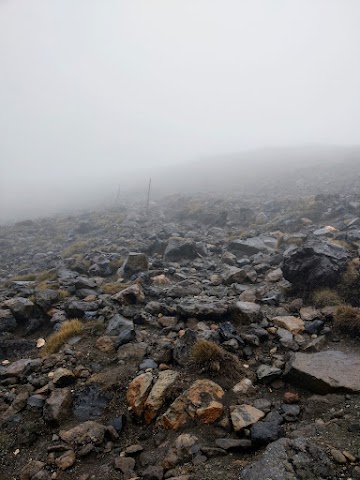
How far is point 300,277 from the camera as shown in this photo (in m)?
9.30

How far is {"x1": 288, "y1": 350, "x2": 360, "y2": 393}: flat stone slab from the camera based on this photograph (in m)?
5.42

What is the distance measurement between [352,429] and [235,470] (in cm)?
176

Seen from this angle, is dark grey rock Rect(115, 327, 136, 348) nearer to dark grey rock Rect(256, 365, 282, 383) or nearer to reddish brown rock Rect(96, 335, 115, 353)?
reddish brown rock Rect(96, 335, 115, 353)

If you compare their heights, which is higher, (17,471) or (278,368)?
(278,368)

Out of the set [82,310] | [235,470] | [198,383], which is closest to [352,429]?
[235,470]

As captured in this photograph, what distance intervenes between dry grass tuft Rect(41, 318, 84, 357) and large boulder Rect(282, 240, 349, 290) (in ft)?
20.6

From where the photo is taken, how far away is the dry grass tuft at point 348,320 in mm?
6730

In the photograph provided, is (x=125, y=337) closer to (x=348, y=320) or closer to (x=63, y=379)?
(x=63, y=379)

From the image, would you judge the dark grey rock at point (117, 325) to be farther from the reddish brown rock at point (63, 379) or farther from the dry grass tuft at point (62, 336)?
the reddish brown rock at point (63, 379)

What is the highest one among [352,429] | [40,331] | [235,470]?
[352,429]

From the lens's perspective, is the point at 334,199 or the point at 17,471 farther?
the point at 334,199

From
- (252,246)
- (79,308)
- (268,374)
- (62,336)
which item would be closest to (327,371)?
(268,374)

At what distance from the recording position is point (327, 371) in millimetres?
5738

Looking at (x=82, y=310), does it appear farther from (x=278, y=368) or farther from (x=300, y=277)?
(x=300, y=277)
